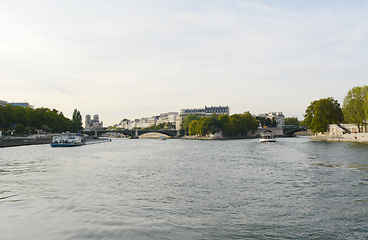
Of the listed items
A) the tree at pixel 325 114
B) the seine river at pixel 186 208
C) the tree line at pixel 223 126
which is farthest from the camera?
the tree line at pixel 223 126

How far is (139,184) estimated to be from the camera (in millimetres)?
18031

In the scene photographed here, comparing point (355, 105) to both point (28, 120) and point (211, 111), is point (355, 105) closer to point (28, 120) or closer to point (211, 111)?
point (28, 120)

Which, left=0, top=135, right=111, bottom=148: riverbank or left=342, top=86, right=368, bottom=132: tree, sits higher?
left=342, top=86, right=368, bottom=132: tree

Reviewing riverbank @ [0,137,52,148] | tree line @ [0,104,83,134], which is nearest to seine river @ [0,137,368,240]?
riverbank @ [0,137,52,148]

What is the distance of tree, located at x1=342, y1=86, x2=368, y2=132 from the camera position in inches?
2879

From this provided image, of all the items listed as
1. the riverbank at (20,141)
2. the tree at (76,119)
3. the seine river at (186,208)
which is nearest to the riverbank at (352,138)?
the seine river at (186,208)

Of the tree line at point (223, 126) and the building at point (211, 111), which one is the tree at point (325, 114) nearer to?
the tree line at point (223, 126)

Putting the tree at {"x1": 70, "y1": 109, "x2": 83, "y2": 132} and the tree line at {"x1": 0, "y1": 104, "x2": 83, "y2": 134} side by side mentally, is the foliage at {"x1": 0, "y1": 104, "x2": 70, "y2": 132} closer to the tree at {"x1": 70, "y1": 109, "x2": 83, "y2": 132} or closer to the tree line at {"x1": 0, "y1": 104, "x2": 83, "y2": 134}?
the tree line at {"x1": 0, "y1": 104, "x2": 83, "y2": 134}

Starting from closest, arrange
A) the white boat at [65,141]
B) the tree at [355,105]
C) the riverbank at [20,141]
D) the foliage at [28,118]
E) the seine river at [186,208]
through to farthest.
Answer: the seine river at [186,208] < the riverbank at [20,141] < the white boat at [65,141] < the tree at [355,105] < the foliage at [28,118]

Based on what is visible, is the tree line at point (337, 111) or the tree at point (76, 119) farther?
the tree at point (76, 119)

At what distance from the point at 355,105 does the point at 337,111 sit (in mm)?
13805

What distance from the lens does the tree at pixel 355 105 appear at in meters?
73.1

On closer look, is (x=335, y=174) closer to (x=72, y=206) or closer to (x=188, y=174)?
(x=188, y=174)

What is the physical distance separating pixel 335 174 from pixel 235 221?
13.6 m
